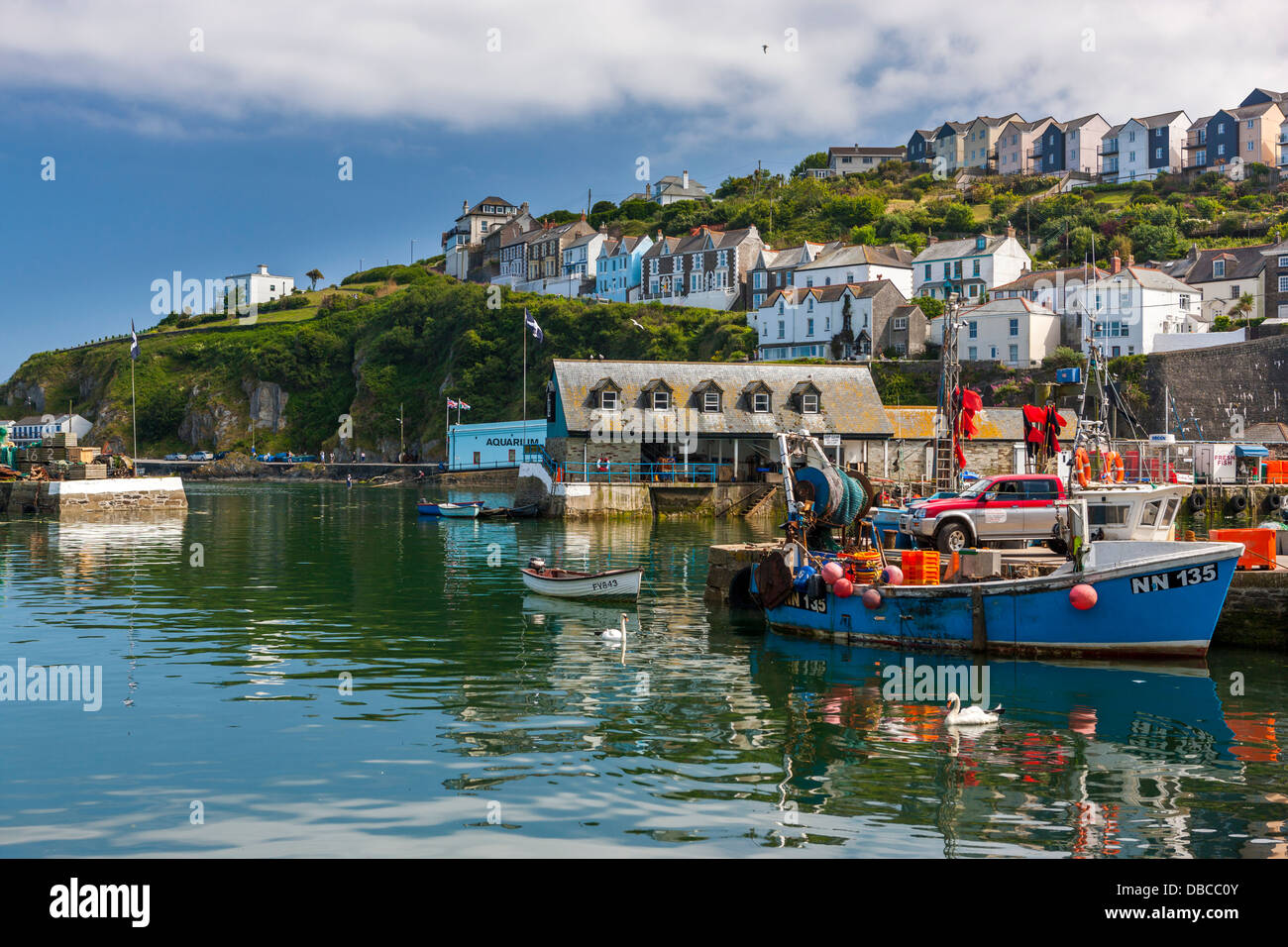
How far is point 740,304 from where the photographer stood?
12794 cm

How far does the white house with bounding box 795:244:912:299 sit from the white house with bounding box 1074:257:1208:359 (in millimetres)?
21295

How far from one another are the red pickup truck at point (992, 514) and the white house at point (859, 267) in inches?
3252

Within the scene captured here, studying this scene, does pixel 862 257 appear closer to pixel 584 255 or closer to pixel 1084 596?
pixel 584 255

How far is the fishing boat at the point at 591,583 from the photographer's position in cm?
2866

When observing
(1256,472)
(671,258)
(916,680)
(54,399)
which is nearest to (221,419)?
(54,399)

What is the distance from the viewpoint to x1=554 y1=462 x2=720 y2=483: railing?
60.8 metres

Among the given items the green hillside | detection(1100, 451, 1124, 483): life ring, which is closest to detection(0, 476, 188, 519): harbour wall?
the green hillside

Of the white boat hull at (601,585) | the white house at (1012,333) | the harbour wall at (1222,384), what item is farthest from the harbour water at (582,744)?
the white house at (1012,333)

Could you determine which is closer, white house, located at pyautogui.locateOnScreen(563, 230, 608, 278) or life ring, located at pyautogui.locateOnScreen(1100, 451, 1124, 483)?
life ring, located at pyautogui.locateOnScreen(1100, 451, 1124, 483)

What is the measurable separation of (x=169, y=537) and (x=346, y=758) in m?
38.6

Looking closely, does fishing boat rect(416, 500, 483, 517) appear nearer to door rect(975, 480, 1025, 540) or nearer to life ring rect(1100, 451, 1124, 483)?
life ring rect(1100, 451, 1124, 483)

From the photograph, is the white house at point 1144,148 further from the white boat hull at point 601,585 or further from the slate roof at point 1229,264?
the white boat hull at point 601,585
